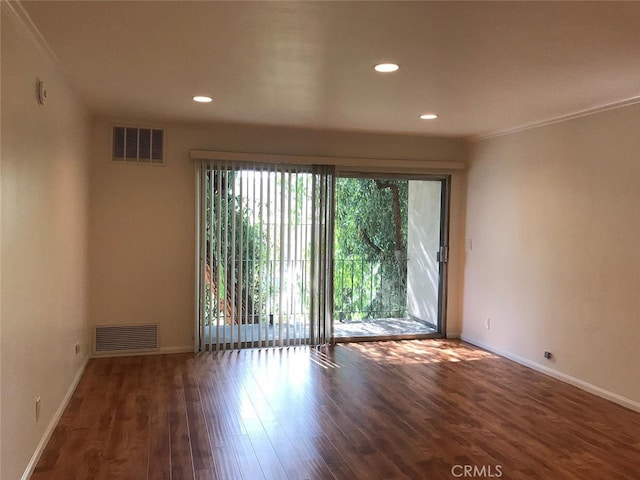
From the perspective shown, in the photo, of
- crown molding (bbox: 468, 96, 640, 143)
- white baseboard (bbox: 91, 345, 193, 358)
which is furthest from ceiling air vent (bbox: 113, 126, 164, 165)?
crown molding (bbox: 468, 96, 640, 143)

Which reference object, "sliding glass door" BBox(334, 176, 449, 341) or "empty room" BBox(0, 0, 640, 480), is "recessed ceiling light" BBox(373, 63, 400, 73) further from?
"sliding glass door" BBox(334, 176, 449, 341)

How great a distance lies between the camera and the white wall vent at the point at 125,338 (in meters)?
4.94

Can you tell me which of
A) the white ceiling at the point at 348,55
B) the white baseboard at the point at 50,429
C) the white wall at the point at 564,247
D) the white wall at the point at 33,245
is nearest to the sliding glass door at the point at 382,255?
the white wall at the point at 564,247

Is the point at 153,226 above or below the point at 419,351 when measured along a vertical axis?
above

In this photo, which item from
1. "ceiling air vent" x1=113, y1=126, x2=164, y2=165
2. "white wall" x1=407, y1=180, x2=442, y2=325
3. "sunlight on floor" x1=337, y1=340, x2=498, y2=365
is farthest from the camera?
"white wall" x1=407, y1=180, x2=442, y2=325

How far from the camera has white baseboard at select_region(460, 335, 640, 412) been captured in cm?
379

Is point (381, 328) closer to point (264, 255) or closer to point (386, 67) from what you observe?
point (264, 255)

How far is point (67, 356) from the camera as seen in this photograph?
3.69 metres

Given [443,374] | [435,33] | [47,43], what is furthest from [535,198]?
[47,43]

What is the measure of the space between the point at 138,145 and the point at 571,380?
4533mm

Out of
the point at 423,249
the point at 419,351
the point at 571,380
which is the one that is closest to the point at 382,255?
the point at 423,249

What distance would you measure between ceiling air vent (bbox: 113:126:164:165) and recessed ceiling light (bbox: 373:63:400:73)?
8.96 feet

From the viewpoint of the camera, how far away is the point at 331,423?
134 inches

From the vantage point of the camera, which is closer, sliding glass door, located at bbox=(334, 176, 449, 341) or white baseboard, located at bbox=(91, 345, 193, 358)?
white baseboard, located at bbox=(91, 345, 193, 358)
